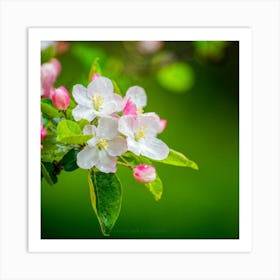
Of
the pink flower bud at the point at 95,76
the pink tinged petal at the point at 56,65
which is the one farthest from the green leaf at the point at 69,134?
the pink tinged petal at the point at 56,65

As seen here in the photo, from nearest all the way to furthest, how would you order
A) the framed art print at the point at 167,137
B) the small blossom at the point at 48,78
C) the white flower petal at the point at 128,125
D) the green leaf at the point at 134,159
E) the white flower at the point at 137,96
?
the white flower petal at the point at 128,125, the green leaf at the point at 134,159, the white flower at the point at 137,96, the small blossom at the point at 48,78, the framed art print at the point at 167,137

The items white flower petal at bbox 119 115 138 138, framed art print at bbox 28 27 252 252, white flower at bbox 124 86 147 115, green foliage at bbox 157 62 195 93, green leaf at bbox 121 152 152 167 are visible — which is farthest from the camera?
green foliage at bbox 157 62 195 93

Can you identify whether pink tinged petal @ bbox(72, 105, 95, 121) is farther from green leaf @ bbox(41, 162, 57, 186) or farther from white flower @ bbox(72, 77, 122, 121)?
green leaf @ bbox(41, 162, 57, 186)

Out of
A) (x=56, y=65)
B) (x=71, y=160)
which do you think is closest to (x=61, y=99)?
(x=71, y=160)

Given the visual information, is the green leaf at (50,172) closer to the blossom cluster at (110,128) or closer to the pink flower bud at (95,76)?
the blossom cluster at (110,128)

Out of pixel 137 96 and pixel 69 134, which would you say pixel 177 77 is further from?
pixel 69 134

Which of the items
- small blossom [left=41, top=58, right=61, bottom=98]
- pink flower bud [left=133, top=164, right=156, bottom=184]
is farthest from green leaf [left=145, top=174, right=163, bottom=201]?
small blossom [left=41, top=58, right=61, bottom=98]
